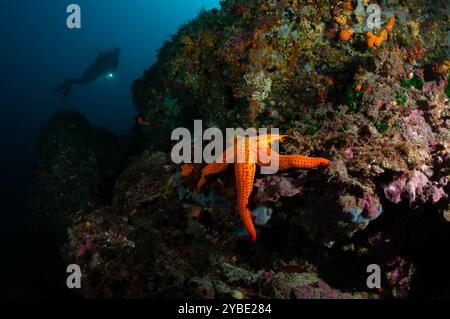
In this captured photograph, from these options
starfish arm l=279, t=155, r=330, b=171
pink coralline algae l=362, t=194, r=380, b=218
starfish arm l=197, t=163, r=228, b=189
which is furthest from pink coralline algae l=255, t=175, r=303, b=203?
pink coralline algae l=362, t=194, r=380, b=218

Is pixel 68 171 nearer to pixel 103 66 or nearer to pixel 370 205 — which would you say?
pixel 370 205

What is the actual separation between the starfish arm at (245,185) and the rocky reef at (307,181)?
280 mm

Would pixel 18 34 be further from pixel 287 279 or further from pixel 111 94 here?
pixel 287 279

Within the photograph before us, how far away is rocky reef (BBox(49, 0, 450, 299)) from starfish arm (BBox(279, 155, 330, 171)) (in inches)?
6.0

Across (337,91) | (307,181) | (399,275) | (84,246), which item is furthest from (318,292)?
(84,246)

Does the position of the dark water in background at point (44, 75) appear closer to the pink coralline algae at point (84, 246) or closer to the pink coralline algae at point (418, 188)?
the pink coralline algae at point (84, 246)

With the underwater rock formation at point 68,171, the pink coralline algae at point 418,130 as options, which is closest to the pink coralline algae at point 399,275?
the pink coralline algae at point 418,130

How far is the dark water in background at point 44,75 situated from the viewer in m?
18.3

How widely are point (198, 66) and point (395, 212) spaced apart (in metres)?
6.02

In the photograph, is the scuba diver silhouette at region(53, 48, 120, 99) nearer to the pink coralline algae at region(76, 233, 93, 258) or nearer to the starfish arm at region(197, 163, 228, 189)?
the pink coralline algae at region(76, 233, 93, 258)

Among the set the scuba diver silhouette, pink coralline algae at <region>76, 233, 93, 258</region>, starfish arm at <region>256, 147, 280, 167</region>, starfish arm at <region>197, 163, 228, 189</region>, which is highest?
the scuba diver silhouette

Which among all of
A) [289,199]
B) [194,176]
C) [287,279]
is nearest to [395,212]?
[289,199]

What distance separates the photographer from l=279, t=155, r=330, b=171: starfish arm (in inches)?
160

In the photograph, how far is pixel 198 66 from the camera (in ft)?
27.2
